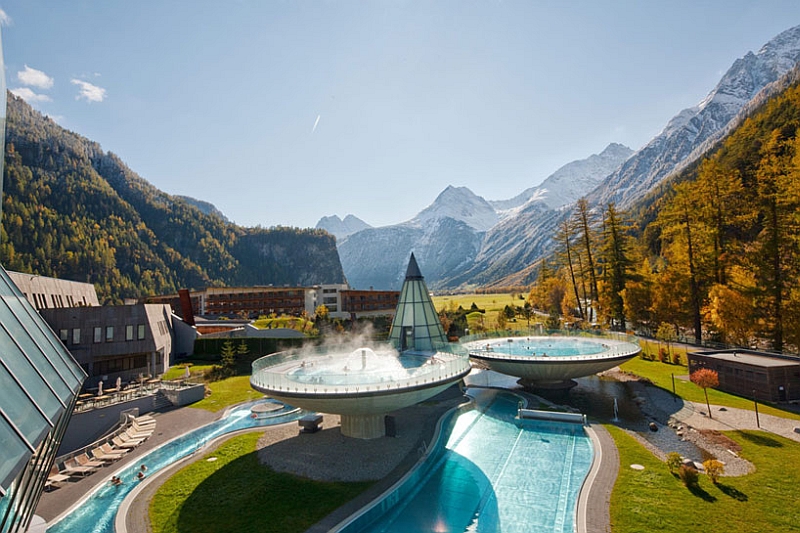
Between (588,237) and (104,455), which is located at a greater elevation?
(588,237)

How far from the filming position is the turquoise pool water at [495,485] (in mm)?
13047

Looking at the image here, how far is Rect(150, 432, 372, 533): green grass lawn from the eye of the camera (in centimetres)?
1316

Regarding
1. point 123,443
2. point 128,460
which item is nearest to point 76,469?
point 128,460

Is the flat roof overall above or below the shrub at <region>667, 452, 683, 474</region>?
above

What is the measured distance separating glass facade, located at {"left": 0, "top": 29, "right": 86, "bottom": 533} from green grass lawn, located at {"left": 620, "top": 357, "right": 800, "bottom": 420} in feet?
93.9

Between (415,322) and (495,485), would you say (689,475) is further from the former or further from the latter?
(415,322)

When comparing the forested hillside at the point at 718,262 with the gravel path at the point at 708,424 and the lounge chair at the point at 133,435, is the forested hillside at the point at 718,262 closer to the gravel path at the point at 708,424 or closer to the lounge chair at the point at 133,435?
the gravel path at the point at 708,424

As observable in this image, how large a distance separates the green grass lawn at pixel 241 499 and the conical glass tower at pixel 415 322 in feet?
43.8

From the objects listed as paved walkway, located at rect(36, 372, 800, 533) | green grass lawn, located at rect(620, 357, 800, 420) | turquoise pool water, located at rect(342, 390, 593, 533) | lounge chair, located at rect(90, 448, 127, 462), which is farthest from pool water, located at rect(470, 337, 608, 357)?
lounge chair, located at rect(90, 448, 127, 462)

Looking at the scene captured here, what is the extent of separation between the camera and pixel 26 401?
6.95 metres

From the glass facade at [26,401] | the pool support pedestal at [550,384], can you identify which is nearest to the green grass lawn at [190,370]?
the pool support pedestal at [550,384]

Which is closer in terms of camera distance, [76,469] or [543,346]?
[76,469]

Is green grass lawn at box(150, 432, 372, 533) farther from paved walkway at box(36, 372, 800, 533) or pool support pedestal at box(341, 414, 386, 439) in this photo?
pool support pedestal at box(341, 414, 386, 439)

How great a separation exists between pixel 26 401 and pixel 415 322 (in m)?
23.6
